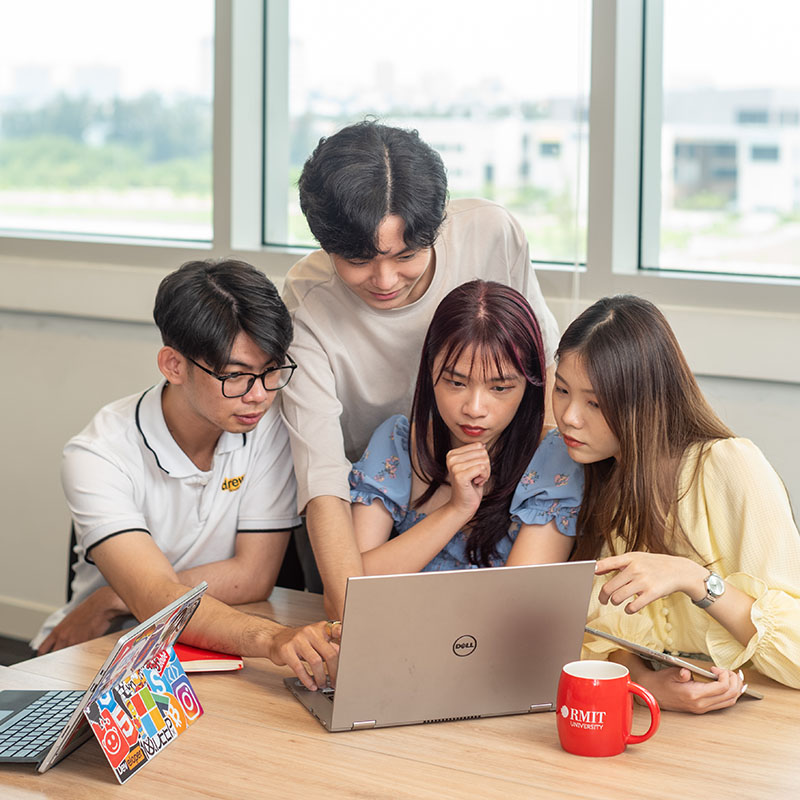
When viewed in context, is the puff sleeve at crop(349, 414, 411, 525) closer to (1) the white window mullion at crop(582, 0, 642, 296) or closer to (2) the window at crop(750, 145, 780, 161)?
(1) the white window mullion at crop(582, 0, 642, 296)

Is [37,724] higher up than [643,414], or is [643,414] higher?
[643,414]

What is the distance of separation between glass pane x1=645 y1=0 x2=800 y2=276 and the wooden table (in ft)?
4.33

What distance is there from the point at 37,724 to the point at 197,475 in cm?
66

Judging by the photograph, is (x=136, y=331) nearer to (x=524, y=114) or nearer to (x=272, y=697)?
(x=524, y=114)

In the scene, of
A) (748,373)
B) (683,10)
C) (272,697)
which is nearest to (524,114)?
(683,10)

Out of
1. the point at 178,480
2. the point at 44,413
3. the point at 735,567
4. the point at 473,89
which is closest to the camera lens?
the point at 735,567

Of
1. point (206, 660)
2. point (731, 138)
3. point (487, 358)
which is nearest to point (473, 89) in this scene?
point (731, 138)

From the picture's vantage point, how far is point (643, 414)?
1.67 metres

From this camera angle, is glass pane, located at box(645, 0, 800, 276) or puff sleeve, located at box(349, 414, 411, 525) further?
glass pane, located at box(645, 0, 800, 276)

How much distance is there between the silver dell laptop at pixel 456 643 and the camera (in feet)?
4.45

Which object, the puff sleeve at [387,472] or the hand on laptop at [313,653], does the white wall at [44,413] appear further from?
the hand on laptop at [313,653]

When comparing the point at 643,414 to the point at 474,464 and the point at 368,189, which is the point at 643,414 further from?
the point at 368,189

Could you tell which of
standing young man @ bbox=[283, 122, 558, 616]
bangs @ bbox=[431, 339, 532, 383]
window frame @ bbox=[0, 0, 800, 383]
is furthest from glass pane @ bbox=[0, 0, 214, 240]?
bangs @ bbox=[431, 339, 532, 383]

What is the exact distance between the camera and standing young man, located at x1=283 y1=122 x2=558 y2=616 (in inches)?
70.8
